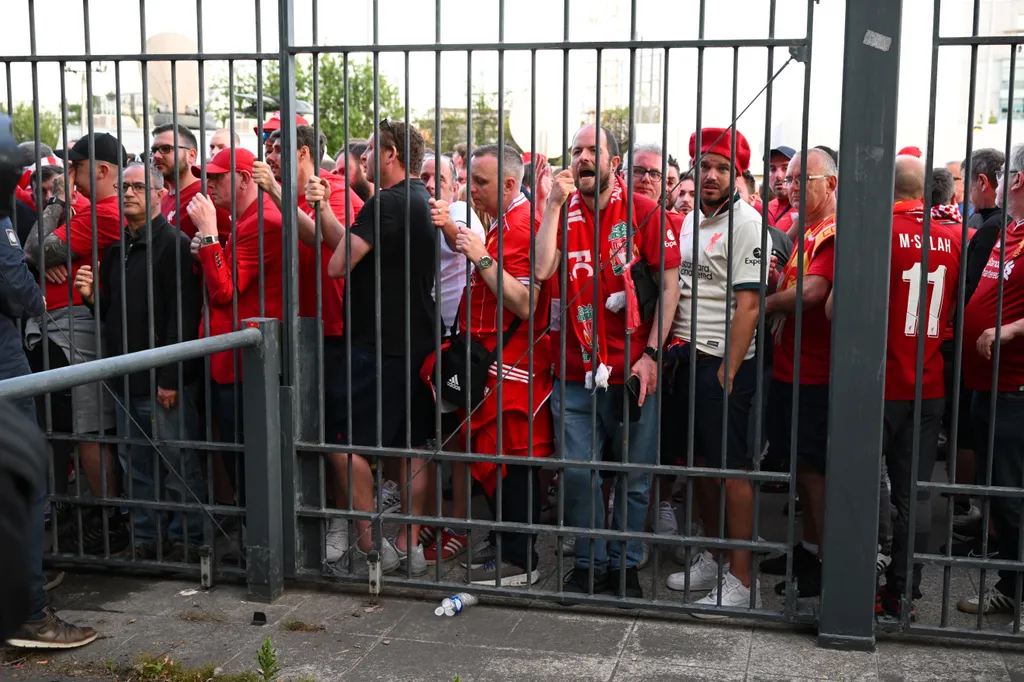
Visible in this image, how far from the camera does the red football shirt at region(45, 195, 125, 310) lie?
5.80m

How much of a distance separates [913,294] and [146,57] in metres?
3.41

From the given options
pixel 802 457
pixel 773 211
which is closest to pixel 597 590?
pixel 802 457

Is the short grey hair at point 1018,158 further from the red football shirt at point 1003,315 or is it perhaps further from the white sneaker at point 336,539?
the white sneaker at point 336,539

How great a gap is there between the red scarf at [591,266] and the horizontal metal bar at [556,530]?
0.62m

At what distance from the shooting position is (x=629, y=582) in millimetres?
5172

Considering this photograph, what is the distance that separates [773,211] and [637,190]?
1114 millimetres

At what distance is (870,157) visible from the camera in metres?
4.39

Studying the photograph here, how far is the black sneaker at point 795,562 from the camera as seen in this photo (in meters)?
5.38

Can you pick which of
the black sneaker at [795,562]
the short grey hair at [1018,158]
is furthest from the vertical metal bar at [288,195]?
the short grey hair at [1018,158]

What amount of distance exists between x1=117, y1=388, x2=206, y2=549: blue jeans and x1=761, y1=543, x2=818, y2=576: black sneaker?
2728 millimetres

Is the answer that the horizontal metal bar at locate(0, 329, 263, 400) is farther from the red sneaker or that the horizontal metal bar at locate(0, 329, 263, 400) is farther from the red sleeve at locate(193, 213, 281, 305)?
the red sneaker

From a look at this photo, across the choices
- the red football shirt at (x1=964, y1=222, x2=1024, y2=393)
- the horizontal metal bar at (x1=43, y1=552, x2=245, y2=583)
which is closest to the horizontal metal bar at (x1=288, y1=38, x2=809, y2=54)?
the red football shirt at (x1=964, y1=222, x2=1024, y2=393)

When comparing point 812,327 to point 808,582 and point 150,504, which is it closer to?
point 808,582

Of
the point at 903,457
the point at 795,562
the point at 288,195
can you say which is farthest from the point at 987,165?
the point at 288,195
